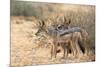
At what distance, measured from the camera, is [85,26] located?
2.50 metres

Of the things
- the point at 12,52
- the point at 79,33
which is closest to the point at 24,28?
the point at 12,52

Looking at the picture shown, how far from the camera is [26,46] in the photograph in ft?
7.32

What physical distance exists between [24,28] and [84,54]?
2.95 feet

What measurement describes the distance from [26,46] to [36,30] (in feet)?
0.77

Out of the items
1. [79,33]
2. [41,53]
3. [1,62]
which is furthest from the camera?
[79,33]

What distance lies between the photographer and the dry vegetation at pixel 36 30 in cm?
219

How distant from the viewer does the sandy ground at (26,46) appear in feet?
7.14

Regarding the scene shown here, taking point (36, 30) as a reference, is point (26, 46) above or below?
below

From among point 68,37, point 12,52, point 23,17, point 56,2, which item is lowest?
point 12,52

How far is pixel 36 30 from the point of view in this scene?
2.27 m

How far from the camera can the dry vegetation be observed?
7.18 feet

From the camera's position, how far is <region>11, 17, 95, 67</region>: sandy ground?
218 cm
